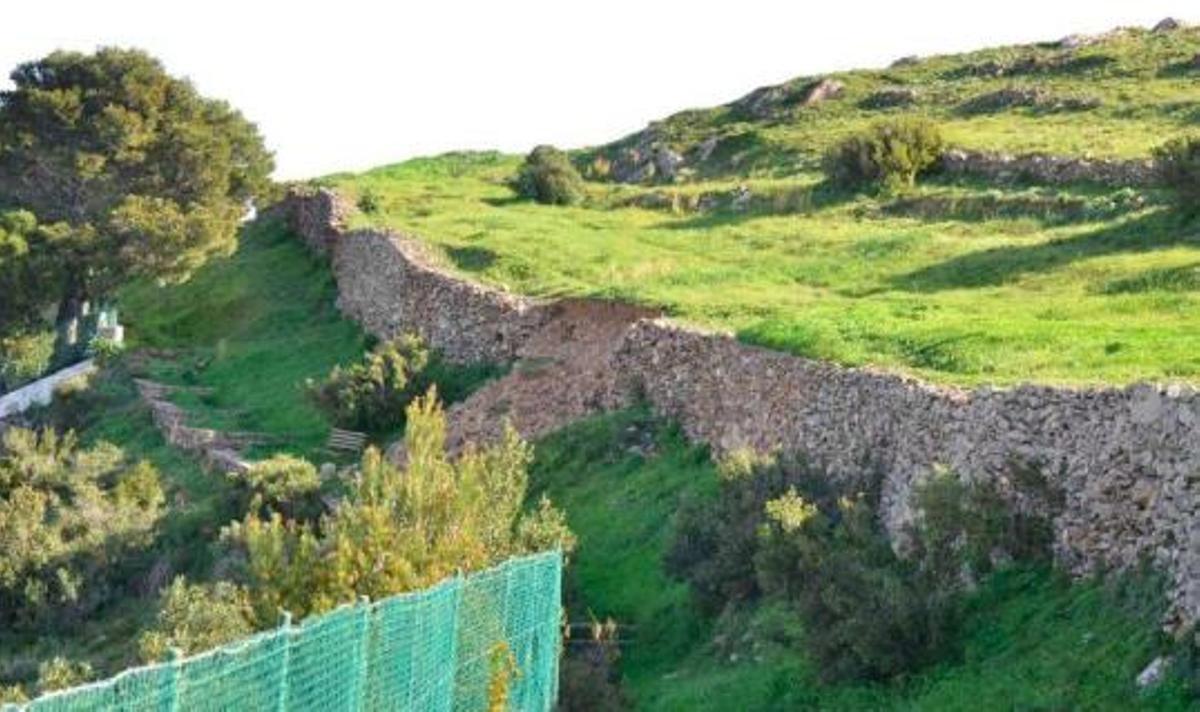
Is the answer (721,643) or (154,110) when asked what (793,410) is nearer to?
(721,643)

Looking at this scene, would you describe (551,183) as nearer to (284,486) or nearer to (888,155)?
(888,155)

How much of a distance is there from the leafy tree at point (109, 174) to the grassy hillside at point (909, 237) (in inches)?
188

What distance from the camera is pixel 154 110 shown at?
51062mm

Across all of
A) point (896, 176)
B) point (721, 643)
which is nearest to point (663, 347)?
point (721, 643)

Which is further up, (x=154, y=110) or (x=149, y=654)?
(x=154, y=110)

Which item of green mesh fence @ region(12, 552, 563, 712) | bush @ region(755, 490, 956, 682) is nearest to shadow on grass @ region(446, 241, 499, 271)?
bush @ region(755, 490, 956, 682)

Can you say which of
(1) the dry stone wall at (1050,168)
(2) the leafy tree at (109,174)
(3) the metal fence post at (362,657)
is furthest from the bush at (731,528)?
(2) the leafy tree at (109,174)

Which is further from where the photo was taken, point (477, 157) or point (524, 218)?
point (477, 157)

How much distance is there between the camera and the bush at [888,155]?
143 feet

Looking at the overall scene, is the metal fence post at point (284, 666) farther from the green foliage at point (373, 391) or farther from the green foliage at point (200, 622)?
the green foliage at point (373, 391)

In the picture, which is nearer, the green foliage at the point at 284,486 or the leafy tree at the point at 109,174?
the green foliage at the point at 284,486

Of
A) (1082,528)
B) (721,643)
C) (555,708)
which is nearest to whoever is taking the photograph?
(1082,528)

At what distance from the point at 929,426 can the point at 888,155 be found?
2560cm

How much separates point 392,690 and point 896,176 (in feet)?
111
